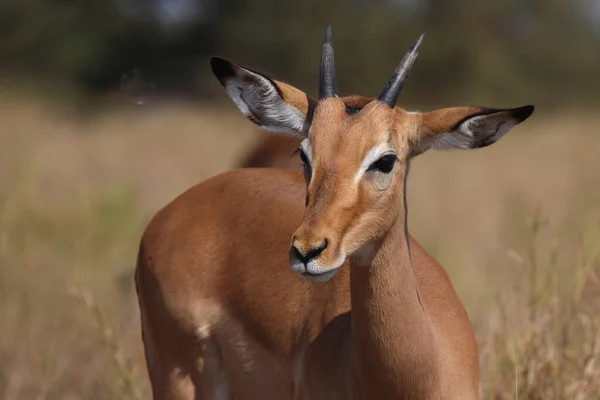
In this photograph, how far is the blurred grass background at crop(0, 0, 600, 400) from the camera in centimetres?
696

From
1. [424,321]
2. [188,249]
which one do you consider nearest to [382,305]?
[424,321]

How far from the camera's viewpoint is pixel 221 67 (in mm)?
5145

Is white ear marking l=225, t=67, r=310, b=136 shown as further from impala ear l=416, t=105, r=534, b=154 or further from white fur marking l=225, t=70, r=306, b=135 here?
impala ear l=416, t=105, r=534, b=154

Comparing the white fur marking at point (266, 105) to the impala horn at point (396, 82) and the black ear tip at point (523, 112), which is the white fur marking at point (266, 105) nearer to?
the impala horn at point (396, 82)

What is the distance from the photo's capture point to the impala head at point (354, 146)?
434 cm

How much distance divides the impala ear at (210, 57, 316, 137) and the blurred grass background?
1523 mm

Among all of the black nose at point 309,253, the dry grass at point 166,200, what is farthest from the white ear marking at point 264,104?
the dry grass at point 166,200

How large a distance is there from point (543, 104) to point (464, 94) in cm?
250

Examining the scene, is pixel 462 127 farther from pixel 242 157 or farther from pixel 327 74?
pixel 242 157

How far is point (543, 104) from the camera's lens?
3662cm

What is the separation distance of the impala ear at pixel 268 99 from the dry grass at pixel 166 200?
174 centimetres

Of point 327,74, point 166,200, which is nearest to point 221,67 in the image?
point 327,74

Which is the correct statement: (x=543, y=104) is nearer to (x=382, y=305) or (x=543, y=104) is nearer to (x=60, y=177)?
(x=60, y=177)

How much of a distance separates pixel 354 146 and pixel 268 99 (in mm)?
673
